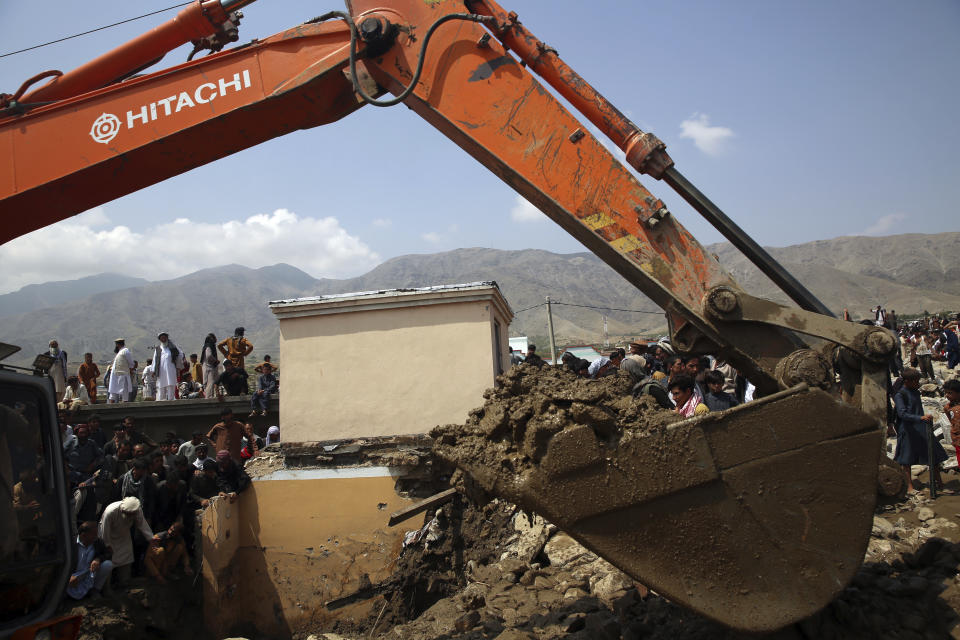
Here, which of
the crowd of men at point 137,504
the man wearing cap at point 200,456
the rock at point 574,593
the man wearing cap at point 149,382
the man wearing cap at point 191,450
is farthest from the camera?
the man wearing cap at point 149,382

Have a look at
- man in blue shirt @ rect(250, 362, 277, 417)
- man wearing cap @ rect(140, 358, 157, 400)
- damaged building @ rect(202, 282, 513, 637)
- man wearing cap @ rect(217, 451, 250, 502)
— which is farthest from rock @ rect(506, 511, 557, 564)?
man wearing cap @ rect(140, 358, 157, 400)

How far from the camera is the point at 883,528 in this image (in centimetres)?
519

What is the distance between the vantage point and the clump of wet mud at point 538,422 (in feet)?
9.39

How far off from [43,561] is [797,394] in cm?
411

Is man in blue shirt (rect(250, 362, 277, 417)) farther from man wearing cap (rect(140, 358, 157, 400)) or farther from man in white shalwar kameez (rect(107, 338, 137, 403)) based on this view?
man in white shalwar kameez (rect(107, 338, 137, 403))

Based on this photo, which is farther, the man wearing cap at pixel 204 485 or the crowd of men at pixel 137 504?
the man wearing cap at pixel 204 485

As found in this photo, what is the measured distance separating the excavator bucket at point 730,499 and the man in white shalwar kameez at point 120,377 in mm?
12334

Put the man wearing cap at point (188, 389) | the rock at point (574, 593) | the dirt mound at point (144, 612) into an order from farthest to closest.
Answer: the man wearing cap at point (188, 389)
the dirt mound at point (144, 612)
the rock at point (574, 593)

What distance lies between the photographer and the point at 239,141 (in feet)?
13.3

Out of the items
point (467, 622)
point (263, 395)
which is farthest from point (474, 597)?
point (263, 395)

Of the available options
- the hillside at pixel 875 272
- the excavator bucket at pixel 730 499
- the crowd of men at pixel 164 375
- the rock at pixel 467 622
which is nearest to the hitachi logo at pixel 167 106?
the excavator bucket at pixel 730 499

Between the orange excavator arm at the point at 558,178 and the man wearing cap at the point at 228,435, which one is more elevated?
the orange excavator arm at the point at 558,178

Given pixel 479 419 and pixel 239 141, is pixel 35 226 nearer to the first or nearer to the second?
pixel 239 141

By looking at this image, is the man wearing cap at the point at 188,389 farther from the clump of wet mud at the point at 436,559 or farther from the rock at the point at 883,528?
the rock at the point at 883,528
